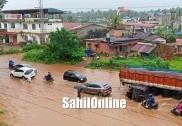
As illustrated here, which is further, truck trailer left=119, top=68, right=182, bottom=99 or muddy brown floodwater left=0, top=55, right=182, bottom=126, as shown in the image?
truck trailer left=119, top=68, right=182, bottom=99

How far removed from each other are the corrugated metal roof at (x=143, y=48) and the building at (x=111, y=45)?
2162 mm

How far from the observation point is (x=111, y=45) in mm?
48344

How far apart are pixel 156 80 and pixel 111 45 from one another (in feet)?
71.4

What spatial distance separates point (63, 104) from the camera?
25.9 meters

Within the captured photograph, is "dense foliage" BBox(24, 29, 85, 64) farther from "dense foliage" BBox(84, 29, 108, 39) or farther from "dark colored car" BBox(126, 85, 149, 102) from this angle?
"dense foliage" BBox(84, 29, 108, 39)

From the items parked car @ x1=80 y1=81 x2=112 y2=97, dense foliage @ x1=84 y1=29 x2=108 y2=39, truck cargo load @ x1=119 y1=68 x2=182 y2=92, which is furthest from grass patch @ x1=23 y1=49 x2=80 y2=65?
dense foliage @ x1=84 y1=29 x2=108 y2=39

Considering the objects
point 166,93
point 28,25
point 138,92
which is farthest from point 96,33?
point 138,92

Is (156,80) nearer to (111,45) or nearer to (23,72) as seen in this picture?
(23,72)

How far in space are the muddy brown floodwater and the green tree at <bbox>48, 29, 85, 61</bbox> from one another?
31.1ft

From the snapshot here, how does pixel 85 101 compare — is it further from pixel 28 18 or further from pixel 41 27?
pixel 28 18

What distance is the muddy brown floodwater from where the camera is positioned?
22.0 m

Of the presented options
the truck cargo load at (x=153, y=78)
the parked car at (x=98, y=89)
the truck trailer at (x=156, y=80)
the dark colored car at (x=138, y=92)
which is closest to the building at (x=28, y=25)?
the parked car at (x=98, y=89)

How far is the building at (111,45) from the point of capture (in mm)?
48812

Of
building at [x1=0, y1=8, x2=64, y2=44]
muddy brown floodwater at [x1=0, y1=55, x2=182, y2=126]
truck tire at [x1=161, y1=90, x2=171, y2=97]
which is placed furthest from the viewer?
building at [x1=0, y1=8, x2=64, y2=44]
